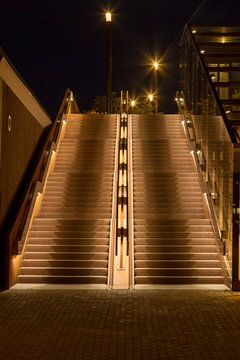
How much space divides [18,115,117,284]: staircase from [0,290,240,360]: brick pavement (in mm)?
1267

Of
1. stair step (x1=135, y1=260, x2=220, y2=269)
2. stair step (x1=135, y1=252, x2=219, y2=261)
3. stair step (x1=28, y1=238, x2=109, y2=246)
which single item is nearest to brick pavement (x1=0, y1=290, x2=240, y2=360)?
stair step (x1=135, y1=260, x2=220, y2=269)

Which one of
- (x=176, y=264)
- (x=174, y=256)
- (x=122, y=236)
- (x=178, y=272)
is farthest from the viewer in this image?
(x=174, y=256)

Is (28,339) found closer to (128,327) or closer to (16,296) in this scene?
(128,327)

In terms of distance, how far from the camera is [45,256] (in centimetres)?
1357

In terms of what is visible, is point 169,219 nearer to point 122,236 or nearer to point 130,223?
point 130,223

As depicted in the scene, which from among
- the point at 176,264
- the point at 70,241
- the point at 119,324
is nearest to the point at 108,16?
the point at 70,241

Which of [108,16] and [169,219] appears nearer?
[169,219]

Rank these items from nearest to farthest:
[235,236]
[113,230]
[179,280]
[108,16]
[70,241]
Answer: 1. [235,236]
2. [179,280]
3. [70,241]
4. [113,230]
5. [108,16]

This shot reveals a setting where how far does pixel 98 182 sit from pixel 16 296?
6734 mm

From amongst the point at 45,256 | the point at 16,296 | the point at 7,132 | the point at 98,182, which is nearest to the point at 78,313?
the point at 16,296

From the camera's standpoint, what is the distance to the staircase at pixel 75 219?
512 inches

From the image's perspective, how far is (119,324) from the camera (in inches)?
356

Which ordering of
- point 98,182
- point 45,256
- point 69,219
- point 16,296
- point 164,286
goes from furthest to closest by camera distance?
point 98,182 < point 69,219 < point 45,256 < point 164,286 < point 16,296

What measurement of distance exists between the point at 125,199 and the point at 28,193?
2384mm
